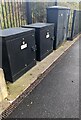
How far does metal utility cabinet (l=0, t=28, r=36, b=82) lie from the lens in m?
2.50

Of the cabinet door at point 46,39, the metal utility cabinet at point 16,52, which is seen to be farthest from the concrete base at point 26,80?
the cabinet door at point 46,39

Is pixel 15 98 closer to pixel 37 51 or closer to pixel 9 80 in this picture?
pixel 9 80

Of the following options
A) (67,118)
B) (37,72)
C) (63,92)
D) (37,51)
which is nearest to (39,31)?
(37,51)

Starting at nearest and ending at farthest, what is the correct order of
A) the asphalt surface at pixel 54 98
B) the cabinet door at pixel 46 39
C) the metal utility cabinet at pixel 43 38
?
the asphalt surface at pixel 54 98
the metal utility cabinet at pixel 43 38
the cabinet door at pixel 46 39

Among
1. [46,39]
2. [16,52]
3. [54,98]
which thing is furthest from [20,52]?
[46,39]

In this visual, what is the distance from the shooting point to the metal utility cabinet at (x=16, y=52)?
8.21 ft

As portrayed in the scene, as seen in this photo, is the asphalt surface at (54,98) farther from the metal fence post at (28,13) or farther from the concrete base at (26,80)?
the metal fence post at (28,13)

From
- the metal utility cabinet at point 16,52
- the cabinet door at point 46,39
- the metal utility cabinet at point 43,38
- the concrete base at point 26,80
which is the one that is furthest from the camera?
the cabinet door at point 46,39

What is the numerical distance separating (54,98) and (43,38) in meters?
1.65

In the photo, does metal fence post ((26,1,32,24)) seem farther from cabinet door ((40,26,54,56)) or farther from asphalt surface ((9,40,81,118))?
asphalt surface ((9,40,81,118))

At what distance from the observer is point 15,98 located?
2408 mm

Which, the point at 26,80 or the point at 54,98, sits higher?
the point at 26,80

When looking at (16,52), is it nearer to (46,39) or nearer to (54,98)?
(54,98)

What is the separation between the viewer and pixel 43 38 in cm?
367
